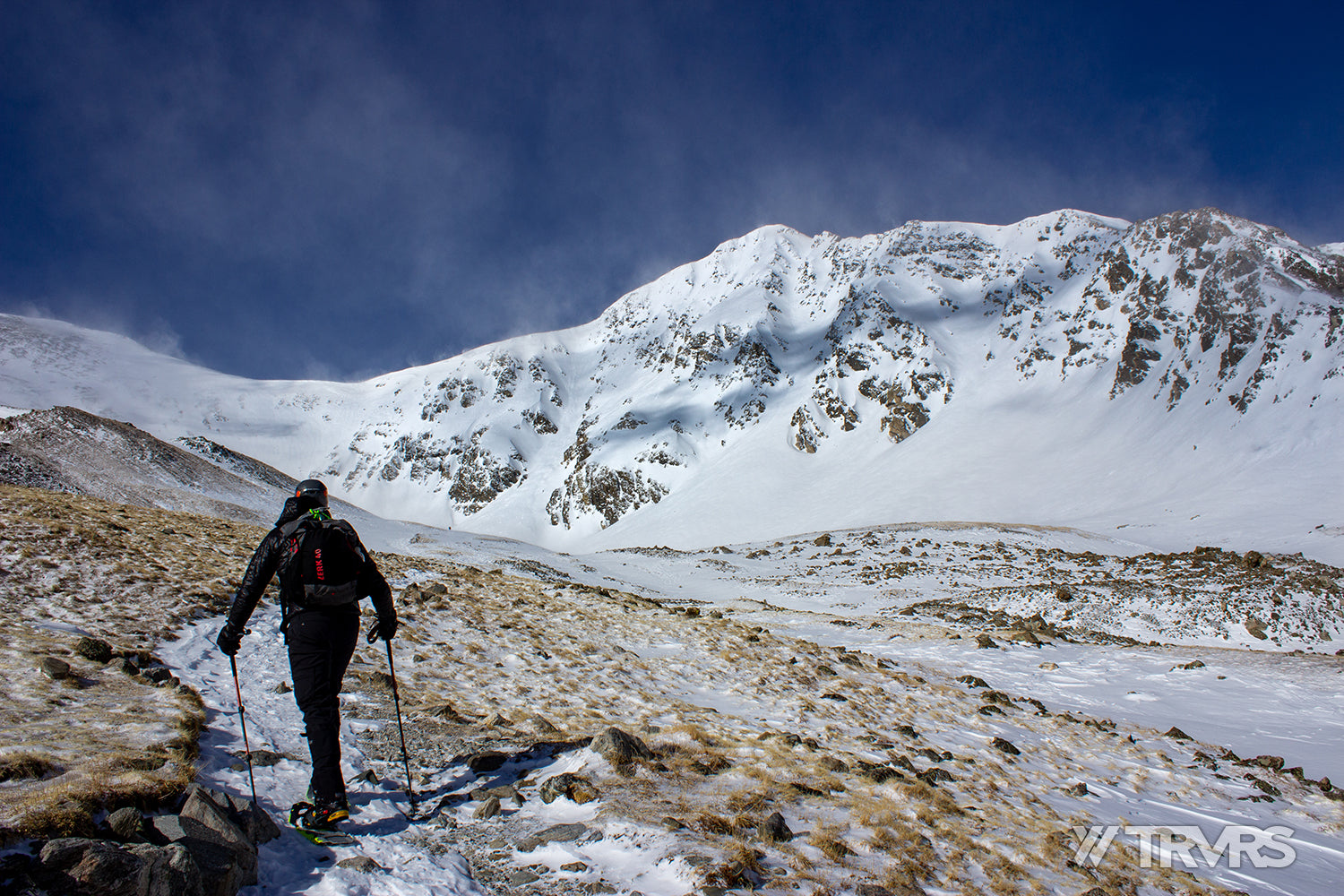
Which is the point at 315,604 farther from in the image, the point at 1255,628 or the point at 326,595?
the point at 1255,628

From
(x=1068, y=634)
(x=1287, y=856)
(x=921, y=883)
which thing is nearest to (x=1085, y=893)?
(x=921, y=883)

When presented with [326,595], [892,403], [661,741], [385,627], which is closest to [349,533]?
[326,595]

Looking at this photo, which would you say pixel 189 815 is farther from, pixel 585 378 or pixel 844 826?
pixel 585 378

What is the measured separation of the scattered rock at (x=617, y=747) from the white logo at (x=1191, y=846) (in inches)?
163

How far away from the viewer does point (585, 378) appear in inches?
7598

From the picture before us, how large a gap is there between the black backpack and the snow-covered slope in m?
47.0

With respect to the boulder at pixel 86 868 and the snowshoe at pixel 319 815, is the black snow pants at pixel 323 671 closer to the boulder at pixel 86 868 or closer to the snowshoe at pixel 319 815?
the snowshoe at pixel 319 815

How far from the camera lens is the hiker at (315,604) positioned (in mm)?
5297

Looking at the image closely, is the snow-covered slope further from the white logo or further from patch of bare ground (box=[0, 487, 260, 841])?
patch of bare ground (box=[0, 487, 260, 841])

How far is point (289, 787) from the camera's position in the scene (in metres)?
5.38

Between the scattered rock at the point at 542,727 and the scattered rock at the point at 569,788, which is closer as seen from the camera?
the scattered rock at the point at 569,788

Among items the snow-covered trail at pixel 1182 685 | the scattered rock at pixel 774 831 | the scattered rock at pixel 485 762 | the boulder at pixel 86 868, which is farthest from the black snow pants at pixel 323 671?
the snow-covered trail at pixel 1182 685

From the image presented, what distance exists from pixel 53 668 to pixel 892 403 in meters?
122

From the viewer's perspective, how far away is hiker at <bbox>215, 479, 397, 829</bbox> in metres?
5.30
